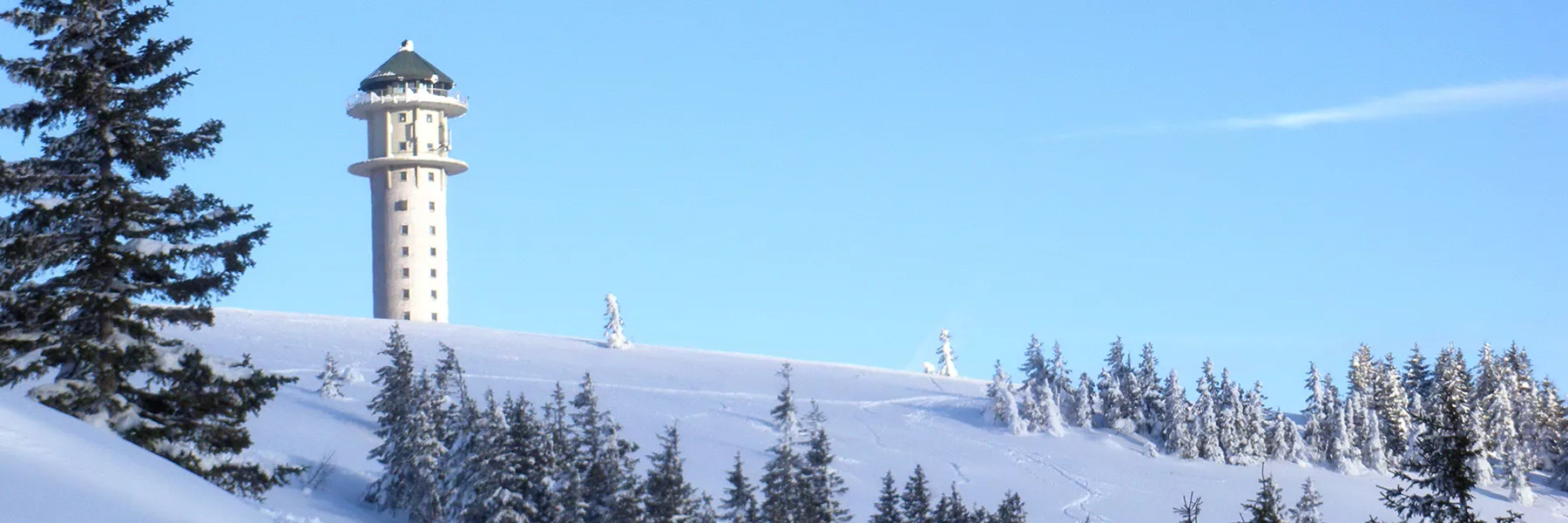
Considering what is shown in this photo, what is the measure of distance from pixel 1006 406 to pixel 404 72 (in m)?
42.7

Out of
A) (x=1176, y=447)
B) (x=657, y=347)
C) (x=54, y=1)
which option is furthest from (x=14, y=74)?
(x=657, y=347)

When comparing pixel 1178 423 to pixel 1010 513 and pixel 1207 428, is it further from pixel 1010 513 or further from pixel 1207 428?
pixel 1010 513

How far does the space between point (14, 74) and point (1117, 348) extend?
64.7 m

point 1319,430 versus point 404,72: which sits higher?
point 404,72

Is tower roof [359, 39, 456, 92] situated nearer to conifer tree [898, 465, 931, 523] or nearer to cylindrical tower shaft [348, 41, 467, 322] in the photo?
cylindrical tower shaft [348, 41, 467, 322]

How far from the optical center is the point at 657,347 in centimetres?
8856

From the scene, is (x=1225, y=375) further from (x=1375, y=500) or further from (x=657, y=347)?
(x=657, y=347)

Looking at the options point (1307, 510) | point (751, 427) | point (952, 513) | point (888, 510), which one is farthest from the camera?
point (751, 427)

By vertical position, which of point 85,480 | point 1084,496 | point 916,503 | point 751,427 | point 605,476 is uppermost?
point 751,427

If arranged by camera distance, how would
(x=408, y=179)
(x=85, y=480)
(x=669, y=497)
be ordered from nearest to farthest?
(x=85, y=480)
(x=669, y=497)
(x=408, y=179)

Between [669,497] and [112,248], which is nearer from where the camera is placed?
[112,248]

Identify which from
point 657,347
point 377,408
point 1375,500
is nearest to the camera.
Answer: point 377,408

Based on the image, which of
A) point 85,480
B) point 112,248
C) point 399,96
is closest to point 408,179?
point 399,96

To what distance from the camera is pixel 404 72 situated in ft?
328
